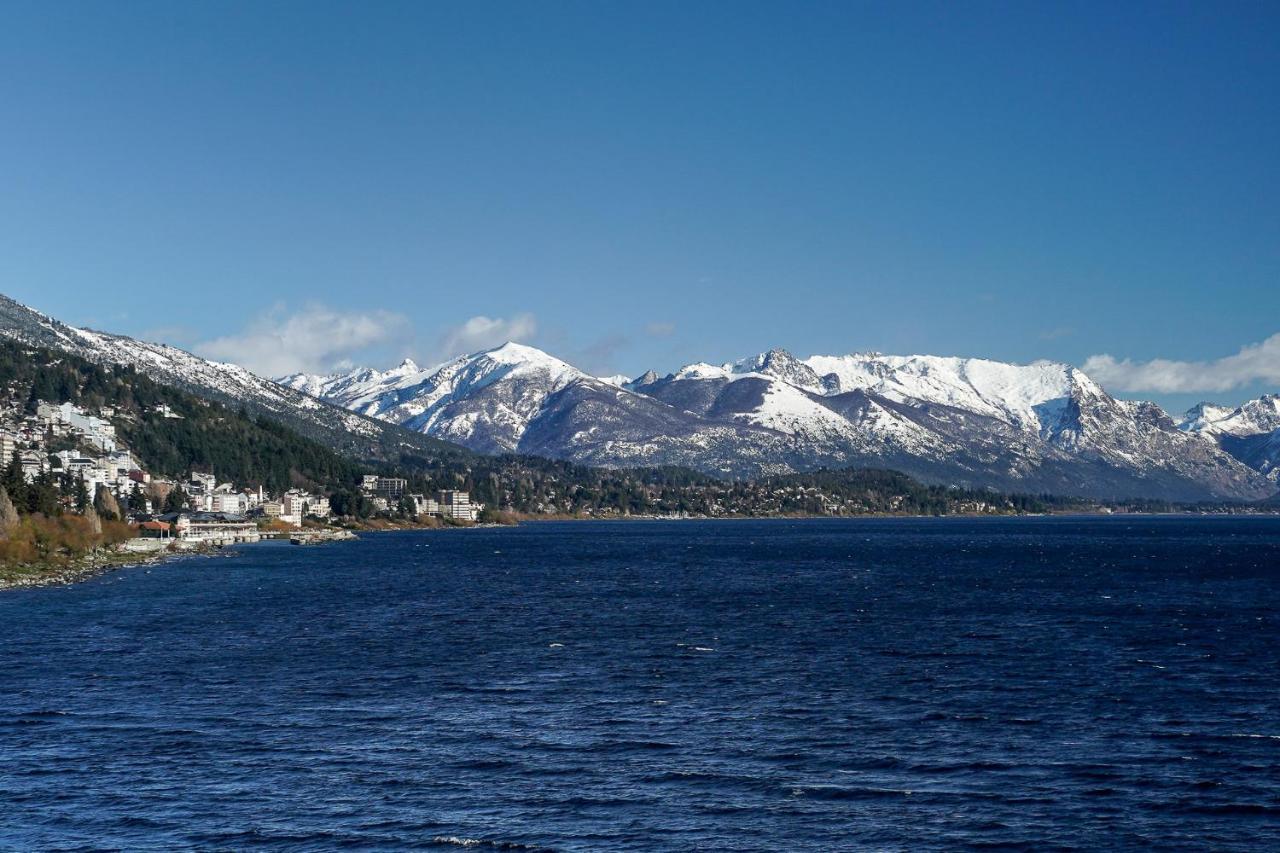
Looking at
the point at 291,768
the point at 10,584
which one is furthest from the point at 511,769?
the point at 10,584

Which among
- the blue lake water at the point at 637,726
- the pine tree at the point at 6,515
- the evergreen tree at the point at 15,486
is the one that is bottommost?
the blue lake water at the point at 637,726

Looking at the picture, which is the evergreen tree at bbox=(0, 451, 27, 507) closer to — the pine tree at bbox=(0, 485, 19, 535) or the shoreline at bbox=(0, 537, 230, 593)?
the shoreline at bbox=(0, 537, 230, 593)

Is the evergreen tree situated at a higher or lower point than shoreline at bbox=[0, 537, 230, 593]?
higher

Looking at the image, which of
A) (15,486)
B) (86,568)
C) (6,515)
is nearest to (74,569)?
(86,568)

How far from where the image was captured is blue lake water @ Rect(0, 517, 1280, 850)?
141 ft

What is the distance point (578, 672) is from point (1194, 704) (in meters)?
30.2

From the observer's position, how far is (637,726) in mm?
57750

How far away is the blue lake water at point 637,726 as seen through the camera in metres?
42.9

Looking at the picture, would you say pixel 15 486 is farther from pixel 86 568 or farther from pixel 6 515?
pixel 86 568

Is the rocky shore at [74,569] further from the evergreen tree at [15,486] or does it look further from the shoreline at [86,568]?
the evergreen tree at [15,486]

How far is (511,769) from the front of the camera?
4981 cm

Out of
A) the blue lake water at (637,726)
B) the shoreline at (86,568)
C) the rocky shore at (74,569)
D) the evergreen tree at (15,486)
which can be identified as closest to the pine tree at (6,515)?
the rocky shore at (74,569)

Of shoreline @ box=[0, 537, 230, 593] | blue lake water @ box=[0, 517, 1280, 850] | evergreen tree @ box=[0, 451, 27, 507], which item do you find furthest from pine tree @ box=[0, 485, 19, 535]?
blue lake water @ box=[0, 517, 1280, 850]

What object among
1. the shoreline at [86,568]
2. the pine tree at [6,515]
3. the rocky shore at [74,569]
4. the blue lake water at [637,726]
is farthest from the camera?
the pine tree at [6,515]
